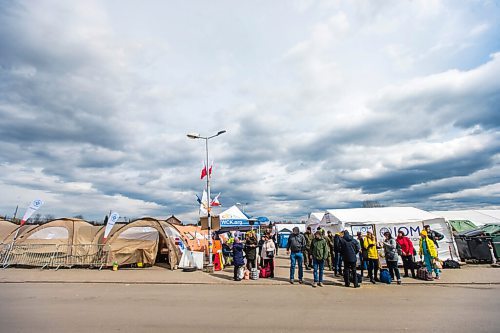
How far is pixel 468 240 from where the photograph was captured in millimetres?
17344

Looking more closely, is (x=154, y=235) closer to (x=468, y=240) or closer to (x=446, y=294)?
(x=446, y=294)

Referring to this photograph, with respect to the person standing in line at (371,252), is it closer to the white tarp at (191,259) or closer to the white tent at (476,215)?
the white tarp at (191,259)

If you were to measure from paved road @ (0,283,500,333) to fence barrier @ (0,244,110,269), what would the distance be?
5.30 metres

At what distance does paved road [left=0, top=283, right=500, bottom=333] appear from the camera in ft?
19.9

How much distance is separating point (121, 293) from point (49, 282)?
440 centimetres

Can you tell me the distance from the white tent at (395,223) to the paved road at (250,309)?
627 cm

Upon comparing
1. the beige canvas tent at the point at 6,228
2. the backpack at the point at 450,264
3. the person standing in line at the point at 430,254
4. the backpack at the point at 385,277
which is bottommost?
the backpack at the point at 385,277

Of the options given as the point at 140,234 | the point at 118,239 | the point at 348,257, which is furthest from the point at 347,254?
the point at 118,239

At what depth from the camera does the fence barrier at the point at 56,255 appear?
1616 centimetres

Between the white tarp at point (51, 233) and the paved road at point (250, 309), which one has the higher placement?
the white tarp at point (51, 233)

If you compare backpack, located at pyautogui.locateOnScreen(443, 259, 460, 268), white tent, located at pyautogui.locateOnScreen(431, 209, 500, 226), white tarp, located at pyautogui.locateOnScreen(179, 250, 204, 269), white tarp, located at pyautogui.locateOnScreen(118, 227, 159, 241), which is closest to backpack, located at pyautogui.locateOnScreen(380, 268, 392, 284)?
backpack, located at pyautogui.locateOnScreen(443, 259, 460, 268)

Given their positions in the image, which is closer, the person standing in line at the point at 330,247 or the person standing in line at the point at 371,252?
the person standing in line at the point at 371,252

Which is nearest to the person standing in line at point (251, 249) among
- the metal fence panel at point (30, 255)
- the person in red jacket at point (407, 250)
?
the person in red jacket at point (407, 250)

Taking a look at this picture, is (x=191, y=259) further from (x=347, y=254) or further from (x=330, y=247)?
(x=347, y=254)
